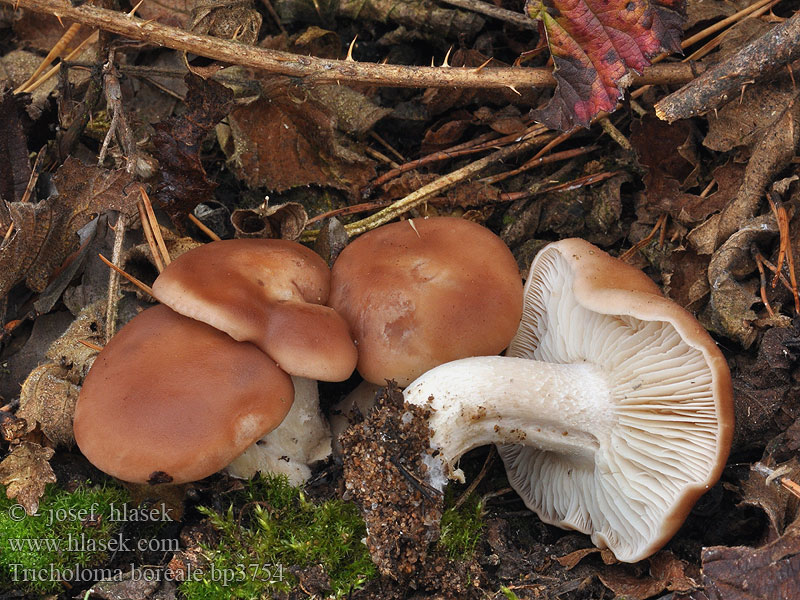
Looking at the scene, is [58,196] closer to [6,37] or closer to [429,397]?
[6,37]

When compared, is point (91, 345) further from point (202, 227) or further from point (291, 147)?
point (291, 147)

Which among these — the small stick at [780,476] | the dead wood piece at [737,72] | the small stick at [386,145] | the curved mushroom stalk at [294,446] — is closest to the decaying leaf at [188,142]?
the small stick at [386,145]

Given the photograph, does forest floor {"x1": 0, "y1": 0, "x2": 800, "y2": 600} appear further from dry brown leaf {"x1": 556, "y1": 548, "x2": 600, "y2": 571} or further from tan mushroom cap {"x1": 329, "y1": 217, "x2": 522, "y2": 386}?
tan mushroom cap {"x1": 329, "y1": 217, "x2": 522, "y2": 386}

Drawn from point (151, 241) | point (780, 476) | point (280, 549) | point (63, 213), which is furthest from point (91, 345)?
point (780, 476)

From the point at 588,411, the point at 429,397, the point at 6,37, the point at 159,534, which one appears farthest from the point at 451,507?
the point at 6,37

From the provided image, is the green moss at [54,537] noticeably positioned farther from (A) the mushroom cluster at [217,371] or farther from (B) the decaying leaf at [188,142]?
(B) the decaying leaf at [188,142]

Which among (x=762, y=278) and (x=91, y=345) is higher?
(x=762, y=278)
